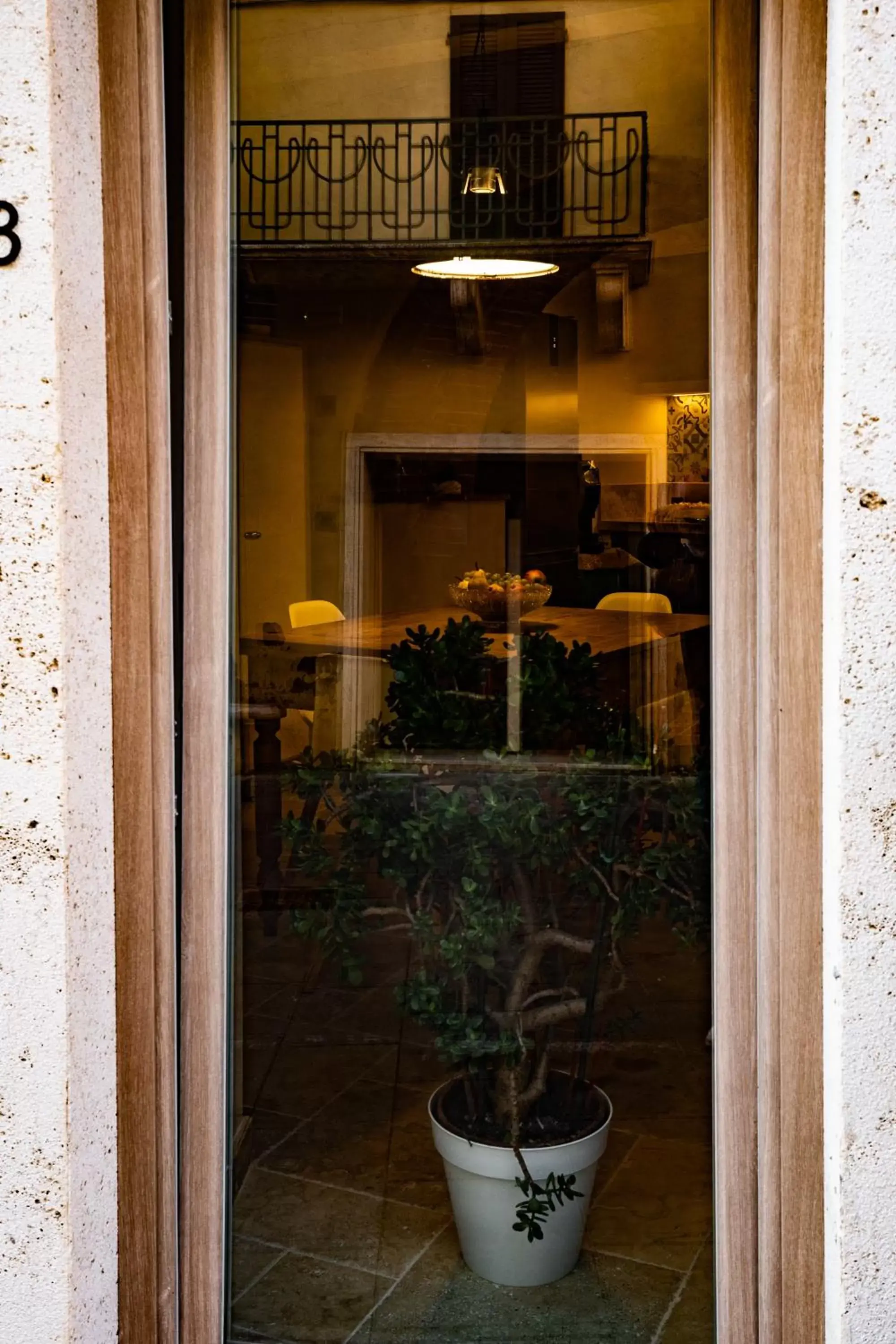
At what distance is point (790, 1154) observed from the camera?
6.02 ft

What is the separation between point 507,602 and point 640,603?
0.27 meters

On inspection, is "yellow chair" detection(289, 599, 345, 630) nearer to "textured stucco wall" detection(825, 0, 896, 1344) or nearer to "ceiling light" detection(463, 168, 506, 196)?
"ceiling light" detection(463, 168, 506, 196)

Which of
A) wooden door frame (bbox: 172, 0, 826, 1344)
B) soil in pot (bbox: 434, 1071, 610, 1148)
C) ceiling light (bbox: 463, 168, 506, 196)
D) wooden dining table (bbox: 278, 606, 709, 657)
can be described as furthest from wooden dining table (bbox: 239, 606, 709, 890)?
ceiling light (bbox: 463, 168, 506, 196)

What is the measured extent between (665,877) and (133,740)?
0.91m

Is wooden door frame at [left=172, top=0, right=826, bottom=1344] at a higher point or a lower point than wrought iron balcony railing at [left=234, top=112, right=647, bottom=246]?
lower

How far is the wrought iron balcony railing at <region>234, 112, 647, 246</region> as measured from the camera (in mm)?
2191

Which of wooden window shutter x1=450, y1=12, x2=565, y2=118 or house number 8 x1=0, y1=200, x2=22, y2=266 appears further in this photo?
wooden window shutter x1=450, y1=12, x2=565, y2=118

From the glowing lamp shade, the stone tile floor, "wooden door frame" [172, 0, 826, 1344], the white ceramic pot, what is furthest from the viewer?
the glowing lamp shade

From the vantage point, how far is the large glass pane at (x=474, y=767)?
212cm

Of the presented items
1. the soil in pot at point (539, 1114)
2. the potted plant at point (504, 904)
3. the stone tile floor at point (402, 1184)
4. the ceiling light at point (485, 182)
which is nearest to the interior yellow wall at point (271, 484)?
the potted plant at point (504, 904)

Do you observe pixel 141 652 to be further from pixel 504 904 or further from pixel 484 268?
pixel 484 268

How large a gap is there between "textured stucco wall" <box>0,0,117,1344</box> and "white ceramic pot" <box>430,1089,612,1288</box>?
27.8 inches

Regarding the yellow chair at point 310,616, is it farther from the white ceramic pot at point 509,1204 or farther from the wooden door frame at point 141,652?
the white ceramic pot at point 509,1204

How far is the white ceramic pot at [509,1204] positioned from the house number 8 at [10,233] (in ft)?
5.13
